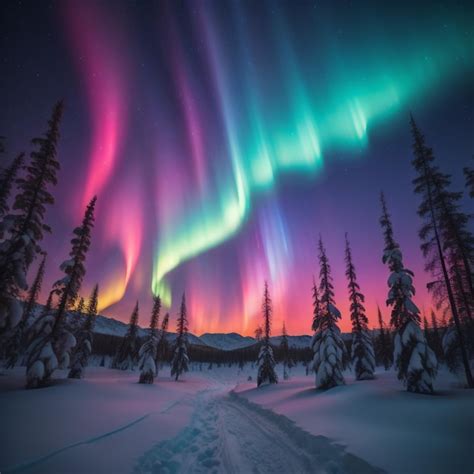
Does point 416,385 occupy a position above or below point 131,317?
below

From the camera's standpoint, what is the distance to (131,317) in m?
55.8

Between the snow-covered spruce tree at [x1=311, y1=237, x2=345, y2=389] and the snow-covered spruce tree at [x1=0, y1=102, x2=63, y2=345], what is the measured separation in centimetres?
2235

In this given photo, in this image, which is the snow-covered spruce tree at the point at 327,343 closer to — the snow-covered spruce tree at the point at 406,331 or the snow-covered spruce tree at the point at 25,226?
the snow-covered spruce tree at the point at 406,331

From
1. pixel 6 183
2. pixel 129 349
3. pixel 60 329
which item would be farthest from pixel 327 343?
pixel 129 349

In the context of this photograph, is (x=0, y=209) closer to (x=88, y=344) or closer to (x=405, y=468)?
(x=405, y=468)

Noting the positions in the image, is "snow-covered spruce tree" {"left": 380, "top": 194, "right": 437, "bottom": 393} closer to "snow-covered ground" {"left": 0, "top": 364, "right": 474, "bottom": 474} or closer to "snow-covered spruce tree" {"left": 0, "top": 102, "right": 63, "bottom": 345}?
"snow-covered ground" {"left": 0, "top": 364, "right": 474, "bottom": 474}

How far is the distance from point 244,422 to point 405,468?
938 cm

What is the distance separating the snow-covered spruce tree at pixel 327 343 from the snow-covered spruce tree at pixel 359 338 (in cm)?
603

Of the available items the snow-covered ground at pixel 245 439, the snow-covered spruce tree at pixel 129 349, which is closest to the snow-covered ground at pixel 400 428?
the snow-covered ground at pixel 245 439

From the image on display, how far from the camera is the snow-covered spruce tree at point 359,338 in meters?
26.9

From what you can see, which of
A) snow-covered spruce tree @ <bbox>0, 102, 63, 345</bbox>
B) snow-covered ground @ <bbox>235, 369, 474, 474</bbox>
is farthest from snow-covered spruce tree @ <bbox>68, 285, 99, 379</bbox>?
snow-covered ground @ <bbox>235, 369, 474, 474</bbox>

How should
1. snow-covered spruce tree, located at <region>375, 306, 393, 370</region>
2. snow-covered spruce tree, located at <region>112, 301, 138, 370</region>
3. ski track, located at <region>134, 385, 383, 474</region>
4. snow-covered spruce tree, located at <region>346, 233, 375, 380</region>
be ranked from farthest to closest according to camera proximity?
1. snow-covered spruce tree, located at <region>112, 301, 138, 370</region>
2. snow-covered spruce tree, located at <region>375, 306, 393, 370</region>
3. snow-covered spruce tree, located at <region>346, 233, 375, 380</region>
4. ski track, located at <region>134, 385, 383, 474</region>

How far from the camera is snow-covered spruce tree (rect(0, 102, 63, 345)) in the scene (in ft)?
45.3

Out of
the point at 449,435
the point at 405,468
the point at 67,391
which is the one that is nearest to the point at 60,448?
the point at 405,468
